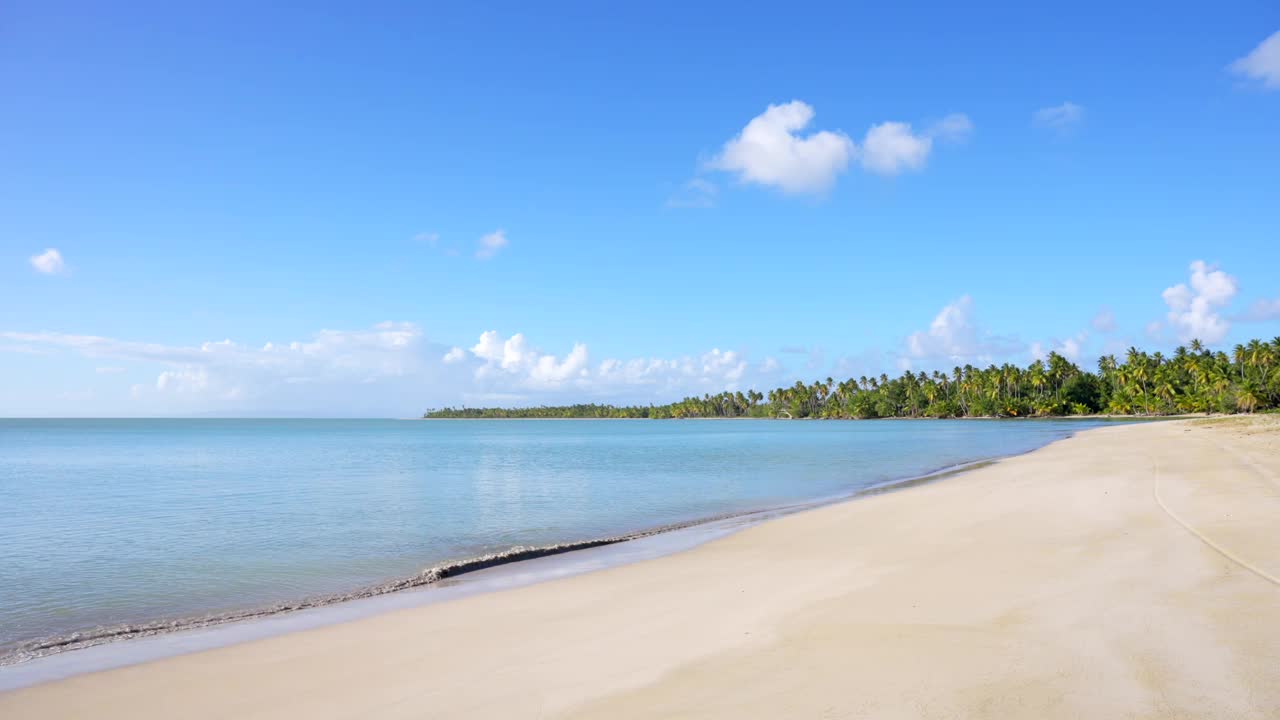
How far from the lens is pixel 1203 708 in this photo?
5.27 metres

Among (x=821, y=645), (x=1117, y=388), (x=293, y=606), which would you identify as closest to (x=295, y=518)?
(x=293, y=606)

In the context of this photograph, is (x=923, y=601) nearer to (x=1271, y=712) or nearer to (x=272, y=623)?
(x=1271, y=712)

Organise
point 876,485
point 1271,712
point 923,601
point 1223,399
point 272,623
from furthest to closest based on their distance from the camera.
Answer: point 1223,399
point 876,485
point 272,623
point 923,601
point 1271,712

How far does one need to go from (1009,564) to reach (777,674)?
6.07 metres

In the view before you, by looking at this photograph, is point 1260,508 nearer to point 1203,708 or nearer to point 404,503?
point 1203,708

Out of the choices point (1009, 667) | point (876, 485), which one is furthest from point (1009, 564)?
point (876, 485)

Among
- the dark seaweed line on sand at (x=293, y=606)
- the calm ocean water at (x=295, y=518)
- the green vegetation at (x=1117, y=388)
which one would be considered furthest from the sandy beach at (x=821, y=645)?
the green vegetation at (x=1117, y=388)

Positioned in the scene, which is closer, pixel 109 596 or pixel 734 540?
pixel 109 596

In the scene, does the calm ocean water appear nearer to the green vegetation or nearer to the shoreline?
the shoreline

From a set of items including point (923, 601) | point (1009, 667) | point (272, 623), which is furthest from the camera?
point (272, 623)

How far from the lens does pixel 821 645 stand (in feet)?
23.9

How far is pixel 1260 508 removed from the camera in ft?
46.2

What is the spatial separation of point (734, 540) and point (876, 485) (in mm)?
15046

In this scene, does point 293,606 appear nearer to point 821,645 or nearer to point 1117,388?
point 821,645
